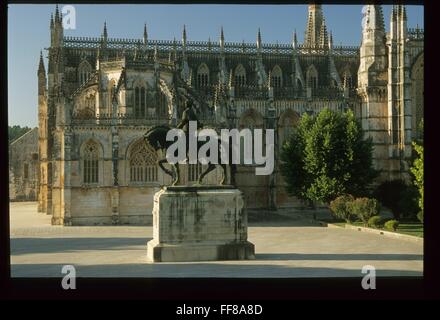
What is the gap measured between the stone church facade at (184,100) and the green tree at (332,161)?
20.0 ft

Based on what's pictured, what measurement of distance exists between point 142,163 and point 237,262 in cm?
2125

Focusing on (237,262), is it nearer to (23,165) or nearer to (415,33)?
(415,33)

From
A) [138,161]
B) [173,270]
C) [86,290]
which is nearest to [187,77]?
[138,161]

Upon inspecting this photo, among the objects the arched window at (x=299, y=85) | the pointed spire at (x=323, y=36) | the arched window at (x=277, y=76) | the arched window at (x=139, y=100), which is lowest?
the arched window at (x=139, y=100)

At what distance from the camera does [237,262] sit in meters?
23.5

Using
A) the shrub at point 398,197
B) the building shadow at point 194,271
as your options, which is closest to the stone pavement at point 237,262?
the building shadow at point 194,271

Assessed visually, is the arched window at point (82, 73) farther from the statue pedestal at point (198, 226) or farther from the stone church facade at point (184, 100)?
the statue pedestal at point (198, 226)

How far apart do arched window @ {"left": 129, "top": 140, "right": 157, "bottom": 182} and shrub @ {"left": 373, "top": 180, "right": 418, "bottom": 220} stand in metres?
15.7

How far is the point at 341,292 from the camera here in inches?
583

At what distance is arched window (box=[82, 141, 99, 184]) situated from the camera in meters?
42.6

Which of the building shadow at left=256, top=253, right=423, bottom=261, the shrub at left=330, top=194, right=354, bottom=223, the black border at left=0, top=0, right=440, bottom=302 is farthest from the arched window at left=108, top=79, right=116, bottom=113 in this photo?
the black border at left=0, top=0, right=440, bottom=302

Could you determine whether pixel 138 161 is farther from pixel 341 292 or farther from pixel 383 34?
pixel 341 292

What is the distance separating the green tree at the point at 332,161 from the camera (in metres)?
42.1
